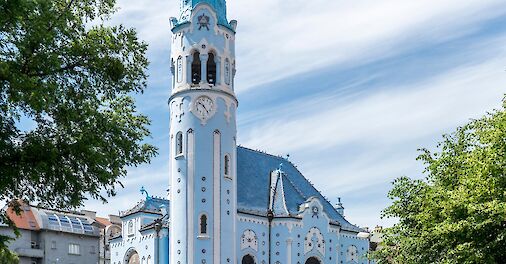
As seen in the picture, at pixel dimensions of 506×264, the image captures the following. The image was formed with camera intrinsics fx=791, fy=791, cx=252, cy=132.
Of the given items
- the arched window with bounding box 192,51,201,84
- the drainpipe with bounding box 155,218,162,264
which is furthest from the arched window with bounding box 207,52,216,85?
the drainpipe with bounding box 155,218,162,264

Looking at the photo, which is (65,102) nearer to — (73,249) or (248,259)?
(248,259)

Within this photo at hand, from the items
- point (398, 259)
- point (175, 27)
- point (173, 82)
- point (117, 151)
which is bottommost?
point (398, 259)

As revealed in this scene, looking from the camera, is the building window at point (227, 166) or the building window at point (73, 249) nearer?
the building window at point (227, 166)

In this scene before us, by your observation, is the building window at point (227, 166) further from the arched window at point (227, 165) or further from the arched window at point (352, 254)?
the arched window at point (352, 254)

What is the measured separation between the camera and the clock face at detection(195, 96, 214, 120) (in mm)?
57991

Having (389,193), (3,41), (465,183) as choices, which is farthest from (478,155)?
(3,41)

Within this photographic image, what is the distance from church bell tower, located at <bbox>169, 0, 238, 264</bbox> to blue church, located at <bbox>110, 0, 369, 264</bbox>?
0.07m

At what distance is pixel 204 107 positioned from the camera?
58.1 metres

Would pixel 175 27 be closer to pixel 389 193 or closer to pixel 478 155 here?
pixel 389 193

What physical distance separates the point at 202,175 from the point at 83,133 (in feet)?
121

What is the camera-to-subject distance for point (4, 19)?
1781 cm

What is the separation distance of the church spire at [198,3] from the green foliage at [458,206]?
26666 millimetres

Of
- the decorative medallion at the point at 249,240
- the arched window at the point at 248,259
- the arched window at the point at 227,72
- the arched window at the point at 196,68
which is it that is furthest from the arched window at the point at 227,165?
the arched window at the point at 248,259

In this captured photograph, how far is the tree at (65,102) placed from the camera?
18.8 metres
